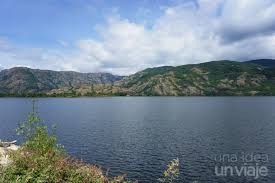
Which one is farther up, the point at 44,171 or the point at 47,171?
the point at 44,171

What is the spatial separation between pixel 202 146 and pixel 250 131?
40.7m

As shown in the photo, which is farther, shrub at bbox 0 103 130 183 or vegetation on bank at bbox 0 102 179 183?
shrub at bbox 0 103 130 183

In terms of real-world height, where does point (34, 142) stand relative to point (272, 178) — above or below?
above

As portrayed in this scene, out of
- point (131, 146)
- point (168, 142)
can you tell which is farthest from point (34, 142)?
point (168, 142)

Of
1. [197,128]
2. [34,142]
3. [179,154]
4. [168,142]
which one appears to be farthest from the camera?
[197,128]

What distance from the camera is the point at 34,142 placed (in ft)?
106

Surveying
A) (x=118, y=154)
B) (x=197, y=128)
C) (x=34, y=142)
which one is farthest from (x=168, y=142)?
(x=34, y=142)

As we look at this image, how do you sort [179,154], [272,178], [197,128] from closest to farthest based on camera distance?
[272,178]
[179,154]
[197,128]

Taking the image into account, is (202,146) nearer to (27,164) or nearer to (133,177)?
(133,177)

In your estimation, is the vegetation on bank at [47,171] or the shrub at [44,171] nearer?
the vegetation on bank at [47,171]

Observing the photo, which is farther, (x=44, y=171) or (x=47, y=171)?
(x=47, y=171)

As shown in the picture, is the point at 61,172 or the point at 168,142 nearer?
the point at 61,172

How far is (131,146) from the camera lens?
9144cm

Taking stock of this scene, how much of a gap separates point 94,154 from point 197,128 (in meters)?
60.6
